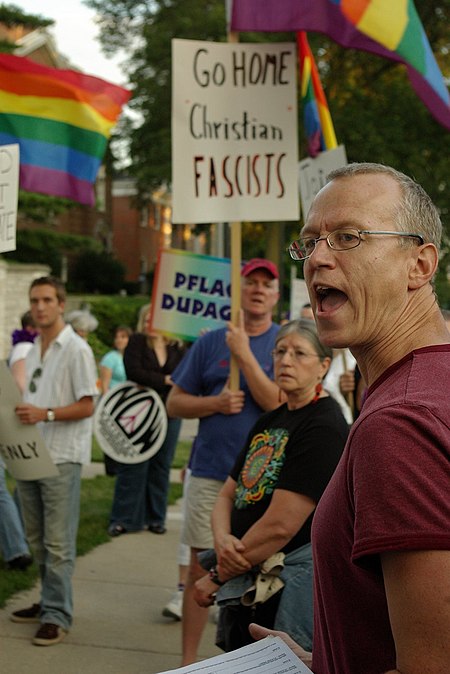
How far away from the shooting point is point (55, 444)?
226 inches

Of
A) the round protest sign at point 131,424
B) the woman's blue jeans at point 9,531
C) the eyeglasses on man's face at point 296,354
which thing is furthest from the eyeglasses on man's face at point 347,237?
the round protest sign at point 131,424

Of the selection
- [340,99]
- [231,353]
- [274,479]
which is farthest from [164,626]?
[340,99]

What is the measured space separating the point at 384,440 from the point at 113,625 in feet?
15.9

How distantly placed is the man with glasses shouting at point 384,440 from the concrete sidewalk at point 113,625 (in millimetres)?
3458

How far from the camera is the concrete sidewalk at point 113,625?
209 inches

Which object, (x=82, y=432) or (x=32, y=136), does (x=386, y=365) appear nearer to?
(x=82, y=432)

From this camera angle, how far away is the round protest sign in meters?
7.92

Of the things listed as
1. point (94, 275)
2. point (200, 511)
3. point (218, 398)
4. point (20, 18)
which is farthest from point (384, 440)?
point (94, 275)

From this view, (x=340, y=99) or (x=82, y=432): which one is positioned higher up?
(x=340, y=99)

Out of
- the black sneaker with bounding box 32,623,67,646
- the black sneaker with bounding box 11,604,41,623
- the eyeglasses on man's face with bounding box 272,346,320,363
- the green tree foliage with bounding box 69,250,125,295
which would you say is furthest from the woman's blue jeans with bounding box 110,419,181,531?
the green tree foliage with bounding box 69,250,125,295

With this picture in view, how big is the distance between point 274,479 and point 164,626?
8.90 ft

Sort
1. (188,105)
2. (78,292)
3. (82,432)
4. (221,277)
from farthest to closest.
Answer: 1. (78,292)
2. (221,277)
3. (82,432)
4. (188,105)

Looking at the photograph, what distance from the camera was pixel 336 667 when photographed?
178 cm

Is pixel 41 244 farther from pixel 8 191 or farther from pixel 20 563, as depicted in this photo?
pixel 8 191
